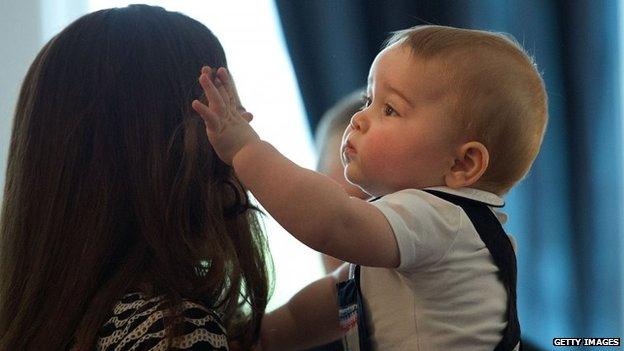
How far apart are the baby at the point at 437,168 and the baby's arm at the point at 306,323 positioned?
13cm

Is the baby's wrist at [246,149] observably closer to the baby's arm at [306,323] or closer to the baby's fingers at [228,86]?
the baby's fingers at [228,86]

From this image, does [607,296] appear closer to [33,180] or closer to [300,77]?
[300,77]

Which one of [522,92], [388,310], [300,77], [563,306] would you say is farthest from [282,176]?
[563,306]

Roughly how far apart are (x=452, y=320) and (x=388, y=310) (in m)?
0.07

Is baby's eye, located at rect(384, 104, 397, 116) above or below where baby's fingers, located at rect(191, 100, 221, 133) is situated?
below

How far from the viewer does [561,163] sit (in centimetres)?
254

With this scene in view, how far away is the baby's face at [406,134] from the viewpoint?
97 centimetres

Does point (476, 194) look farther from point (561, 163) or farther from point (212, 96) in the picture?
point (561, 163)

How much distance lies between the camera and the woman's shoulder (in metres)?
0.92

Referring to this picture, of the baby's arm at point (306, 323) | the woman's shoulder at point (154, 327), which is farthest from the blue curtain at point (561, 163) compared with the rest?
the woman's shoulder at point (154, 327)

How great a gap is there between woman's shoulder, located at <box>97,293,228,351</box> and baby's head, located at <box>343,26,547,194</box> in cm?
24

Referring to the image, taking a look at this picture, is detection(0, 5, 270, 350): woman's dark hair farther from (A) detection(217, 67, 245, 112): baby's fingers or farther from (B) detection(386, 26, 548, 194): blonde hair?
(B) detection(386, 26, 548, 194): blonde hair

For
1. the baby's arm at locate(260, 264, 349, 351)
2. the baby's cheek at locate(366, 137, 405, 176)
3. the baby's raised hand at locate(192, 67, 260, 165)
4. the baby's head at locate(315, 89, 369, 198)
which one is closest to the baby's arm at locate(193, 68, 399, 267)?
the baby's raised hand at locate(192, 67, 260, 165)

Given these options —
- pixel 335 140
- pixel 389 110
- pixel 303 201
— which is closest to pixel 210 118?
pixel 303 201
